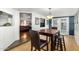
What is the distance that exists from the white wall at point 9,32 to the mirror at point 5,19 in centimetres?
5

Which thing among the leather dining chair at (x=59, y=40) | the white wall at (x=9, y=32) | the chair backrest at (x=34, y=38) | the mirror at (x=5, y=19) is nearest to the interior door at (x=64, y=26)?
the leather dining chair at (x=59, y=40)

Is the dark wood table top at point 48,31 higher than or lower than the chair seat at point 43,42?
higher

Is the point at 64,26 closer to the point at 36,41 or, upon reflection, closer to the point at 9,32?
the point at 36,41

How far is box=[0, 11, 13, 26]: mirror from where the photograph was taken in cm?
145

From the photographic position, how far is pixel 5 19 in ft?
4.86

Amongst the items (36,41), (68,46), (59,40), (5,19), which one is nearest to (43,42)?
(36,41)

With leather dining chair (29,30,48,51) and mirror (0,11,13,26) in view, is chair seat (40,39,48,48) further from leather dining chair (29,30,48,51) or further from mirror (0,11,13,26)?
mirror (0,11,13,26)

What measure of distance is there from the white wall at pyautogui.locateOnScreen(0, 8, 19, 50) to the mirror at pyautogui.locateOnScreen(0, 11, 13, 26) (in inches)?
1.9

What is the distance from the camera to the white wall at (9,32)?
144 cm

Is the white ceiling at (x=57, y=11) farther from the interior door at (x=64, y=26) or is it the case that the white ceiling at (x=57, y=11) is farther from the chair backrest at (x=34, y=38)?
the chair backrest at (x=34, y=38)

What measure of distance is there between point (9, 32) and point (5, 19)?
8.7 inches
